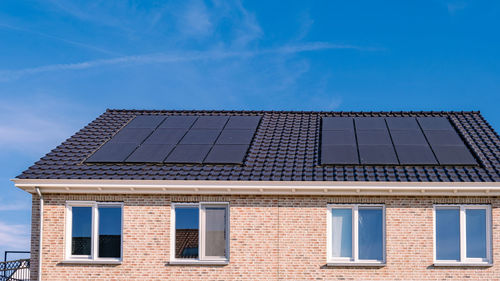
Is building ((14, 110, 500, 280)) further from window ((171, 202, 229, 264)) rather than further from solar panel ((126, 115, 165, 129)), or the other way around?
solar panel ((126, 115, 165, 129))

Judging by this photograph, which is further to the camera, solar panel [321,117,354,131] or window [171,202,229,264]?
solar panel [321,117,354,131]

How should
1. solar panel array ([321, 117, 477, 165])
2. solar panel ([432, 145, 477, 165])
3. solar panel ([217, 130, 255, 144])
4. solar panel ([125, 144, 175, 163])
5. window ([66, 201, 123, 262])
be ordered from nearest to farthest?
window ([66, 201, 123, 262]) → solar panel ([432, 145, 477, 165]) → solar panel array ([321, 117, 477, 165]) → solar panel ([125, 144, 175, 163]) → solar panel ([217, 130, 255, 144])

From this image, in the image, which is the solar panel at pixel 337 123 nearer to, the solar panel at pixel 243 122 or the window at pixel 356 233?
the solar panel at pixel 243 122

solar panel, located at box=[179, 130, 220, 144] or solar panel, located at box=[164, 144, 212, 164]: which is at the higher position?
solar panel, located at box=[179, 130, 220, 144]

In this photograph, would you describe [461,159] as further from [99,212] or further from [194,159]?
[99,212]

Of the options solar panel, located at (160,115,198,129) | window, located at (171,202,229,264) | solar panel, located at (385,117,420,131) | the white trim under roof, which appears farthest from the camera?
solar panel, located at (160,115,198,129)

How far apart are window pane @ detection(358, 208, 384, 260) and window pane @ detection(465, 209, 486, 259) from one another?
240 centimetres

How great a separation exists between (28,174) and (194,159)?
4753 mm

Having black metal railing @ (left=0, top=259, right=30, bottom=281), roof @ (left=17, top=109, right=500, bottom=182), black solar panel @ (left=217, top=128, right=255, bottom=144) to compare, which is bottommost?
black metal railing @ (left=0, top=259, right=30, bottom=281)

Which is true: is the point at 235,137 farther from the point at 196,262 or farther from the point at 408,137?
the point at 408,137

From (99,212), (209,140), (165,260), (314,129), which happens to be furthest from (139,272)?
(314,129)

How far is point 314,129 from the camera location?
22.4 meters

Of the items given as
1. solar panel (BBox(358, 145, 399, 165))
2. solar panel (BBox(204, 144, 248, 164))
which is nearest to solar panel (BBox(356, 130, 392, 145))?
solar panel (BBox(358, 145, 399, 165))

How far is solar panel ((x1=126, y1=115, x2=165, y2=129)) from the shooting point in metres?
22.7
